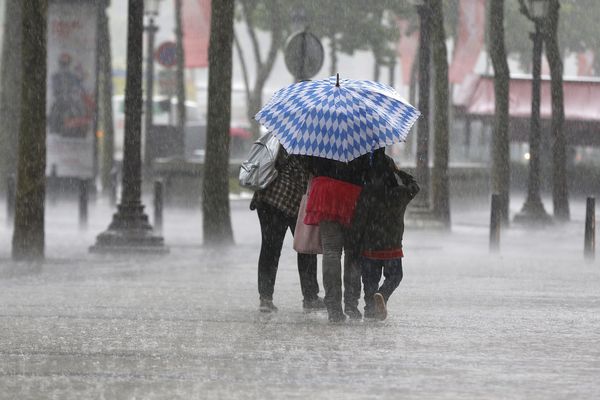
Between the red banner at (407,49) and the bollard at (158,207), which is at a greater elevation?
the red banner at (407,49)

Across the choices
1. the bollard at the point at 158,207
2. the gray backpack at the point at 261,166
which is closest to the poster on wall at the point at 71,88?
the bollard at the point at 158,207

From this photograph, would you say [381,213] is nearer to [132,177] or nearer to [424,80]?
[132,177]

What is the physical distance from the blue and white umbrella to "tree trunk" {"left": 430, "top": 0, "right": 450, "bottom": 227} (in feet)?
57.5

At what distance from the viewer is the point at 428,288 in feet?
58.0

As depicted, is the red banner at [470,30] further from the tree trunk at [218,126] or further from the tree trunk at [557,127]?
the tree trunk at [218,126]

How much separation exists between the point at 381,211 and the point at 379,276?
68cm

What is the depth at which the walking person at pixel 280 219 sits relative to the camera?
45.1 feet

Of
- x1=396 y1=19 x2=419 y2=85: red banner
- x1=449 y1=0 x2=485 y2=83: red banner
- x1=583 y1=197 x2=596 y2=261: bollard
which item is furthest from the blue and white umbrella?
x1=396 y1=19 x2=419 y2=85: red banner

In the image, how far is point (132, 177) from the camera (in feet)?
76.3

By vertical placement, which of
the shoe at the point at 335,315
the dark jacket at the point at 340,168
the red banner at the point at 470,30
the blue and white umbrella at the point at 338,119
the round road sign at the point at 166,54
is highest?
the red banner at the point at 470,30

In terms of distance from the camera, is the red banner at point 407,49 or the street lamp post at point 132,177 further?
the red banner at point 407,49

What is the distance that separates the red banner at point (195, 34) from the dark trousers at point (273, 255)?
2924 cm

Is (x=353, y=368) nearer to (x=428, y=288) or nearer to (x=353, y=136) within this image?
(x=353, y=136)

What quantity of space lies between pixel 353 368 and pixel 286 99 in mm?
3272
